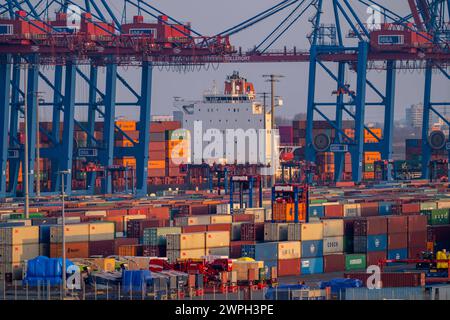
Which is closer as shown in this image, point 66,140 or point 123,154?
point 66,140

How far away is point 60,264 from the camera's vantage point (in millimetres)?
35062

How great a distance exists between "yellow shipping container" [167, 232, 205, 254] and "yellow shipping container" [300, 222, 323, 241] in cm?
341

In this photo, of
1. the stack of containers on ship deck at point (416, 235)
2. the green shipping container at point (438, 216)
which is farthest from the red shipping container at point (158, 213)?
the stack of containers on ship deck at point (416, 235)

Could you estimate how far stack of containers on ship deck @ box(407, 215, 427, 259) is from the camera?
46.2 m

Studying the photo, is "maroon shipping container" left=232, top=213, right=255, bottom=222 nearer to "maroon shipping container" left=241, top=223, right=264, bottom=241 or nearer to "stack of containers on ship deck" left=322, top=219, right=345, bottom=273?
"maroon shipping container" left=241, top=223, right=264, bottom=241

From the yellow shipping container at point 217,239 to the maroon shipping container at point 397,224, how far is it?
535 cm

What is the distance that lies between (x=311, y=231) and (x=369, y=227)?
1.96m

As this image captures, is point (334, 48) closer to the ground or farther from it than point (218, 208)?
farther from it

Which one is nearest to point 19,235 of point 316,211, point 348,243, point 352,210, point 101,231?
point 101,231

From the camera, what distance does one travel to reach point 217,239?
1667 inches

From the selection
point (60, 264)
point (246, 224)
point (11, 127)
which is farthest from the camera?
point (11, 127)
